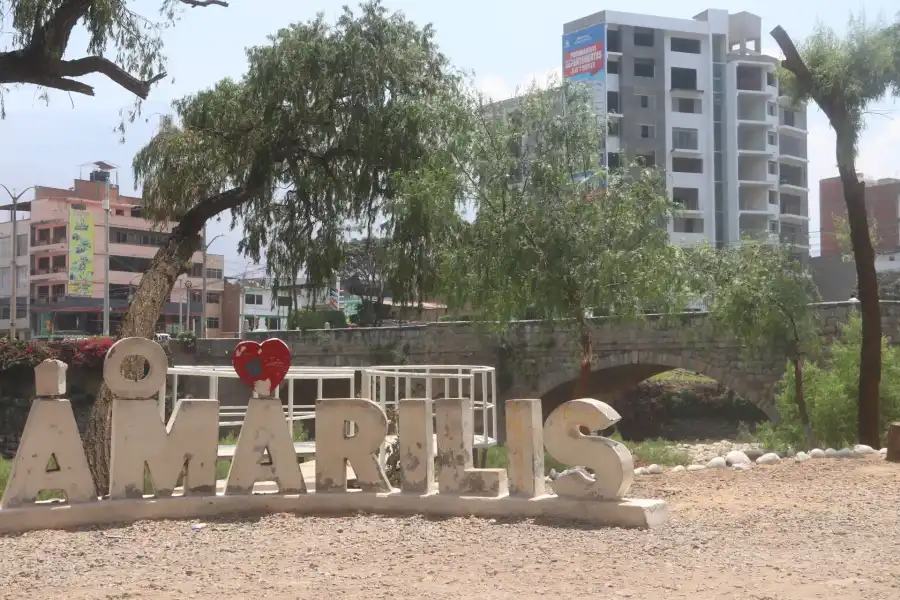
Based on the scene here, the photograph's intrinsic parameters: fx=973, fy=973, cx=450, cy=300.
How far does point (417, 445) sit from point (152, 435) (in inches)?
68.2

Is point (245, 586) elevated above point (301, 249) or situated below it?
below

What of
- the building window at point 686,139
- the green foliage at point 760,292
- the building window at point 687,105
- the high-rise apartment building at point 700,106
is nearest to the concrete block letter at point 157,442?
the green foliage at point 760,292

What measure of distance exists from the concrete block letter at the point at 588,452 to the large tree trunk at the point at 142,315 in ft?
14.1

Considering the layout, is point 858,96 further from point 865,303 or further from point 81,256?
point 81,256

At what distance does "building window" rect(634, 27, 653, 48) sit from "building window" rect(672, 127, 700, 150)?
4.54 metres

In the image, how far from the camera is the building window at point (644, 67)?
4781 centimetres

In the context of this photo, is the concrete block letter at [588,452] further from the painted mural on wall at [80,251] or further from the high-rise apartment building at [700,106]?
the painted mural on wall at [80,251]

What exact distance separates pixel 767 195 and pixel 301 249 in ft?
143

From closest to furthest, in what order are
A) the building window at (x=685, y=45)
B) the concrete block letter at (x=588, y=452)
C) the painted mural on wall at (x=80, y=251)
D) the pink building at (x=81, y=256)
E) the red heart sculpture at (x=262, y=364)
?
the concrete block letter at (x=588, y=452) < the red heart sculpture at (x=262, y=364) < the building window at (x=685, y=45) < the painted mural on wall at (x=80, y=251) < the pink building at (x=81, y=256)

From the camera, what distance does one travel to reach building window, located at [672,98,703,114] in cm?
4884

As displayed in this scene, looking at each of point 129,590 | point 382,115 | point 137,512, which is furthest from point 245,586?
point 382,115

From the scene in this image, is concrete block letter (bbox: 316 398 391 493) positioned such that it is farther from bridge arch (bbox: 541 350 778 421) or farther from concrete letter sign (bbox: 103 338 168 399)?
bridge arch (bbox: 541 350 778 421)

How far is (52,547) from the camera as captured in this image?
558 cm

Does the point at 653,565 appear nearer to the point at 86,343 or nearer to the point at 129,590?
the point at 129,590
